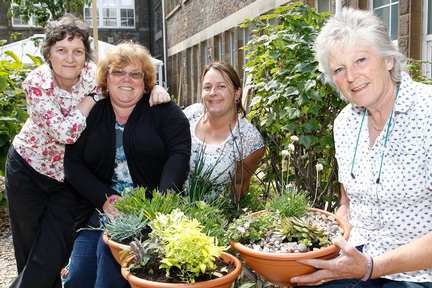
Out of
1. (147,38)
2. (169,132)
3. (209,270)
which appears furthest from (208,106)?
(147,38)

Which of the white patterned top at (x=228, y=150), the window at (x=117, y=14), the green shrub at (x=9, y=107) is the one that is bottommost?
the white patterned top at (x=228, y=150)

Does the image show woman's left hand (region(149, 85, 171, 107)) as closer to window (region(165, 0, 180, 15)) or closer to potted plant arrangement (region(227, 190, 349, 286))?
potted plant arrangement (region(227, 190, 349, 286))

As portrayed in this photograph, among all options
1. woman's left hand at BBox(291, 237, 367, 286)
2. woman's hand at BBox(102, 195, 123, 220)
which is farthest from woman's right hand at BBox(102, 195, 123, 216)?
woman's left hand at BBox(291, 237, 367, 286)

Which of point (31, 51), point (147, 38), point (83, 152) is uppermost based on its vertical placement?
point (147, 38)

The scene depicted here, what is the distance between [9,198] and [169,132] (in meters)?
1.29

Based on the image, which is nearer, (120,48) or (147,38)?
(120,48)

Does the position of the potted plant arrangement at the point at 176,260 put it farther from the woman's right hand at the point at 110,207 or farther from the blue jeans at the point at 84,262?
the blue jeans at the point at 84,262

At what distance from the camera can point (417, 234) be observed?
6.62 feet

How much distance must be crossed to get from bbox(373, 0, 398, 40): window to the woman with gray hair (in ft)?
14.9

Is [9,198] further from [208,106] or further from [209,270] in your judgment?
[209,270]

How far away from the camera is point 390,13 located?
21.2ft

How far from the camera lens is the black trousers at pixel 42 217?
3.15 meters

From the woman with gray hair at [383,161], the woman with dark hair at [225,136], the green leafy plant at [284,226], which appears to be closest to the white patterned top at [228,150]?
the woman with dark hair at [225,136]

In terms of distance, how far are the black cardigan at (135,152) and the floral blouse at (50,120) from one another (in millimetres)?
95
